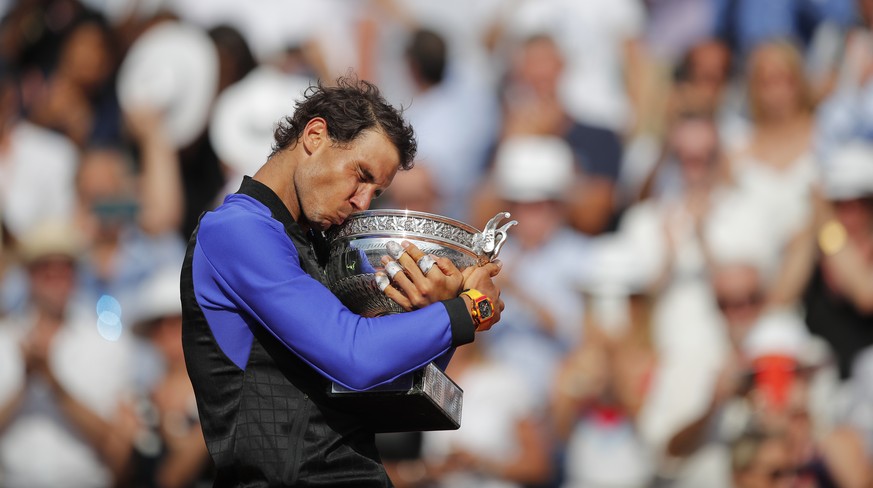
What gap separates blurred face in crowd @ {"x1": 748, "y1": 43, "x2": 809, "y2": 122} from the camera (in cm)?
761

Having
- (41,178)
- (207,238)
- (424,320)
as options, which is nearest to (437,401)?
(424,320)

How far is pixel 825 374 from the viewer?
6.94 m

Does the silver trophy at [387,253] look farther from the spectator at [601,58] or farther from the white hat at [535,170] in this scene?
the spectator at [601,58]

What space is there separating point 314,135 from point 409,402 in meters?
0.71

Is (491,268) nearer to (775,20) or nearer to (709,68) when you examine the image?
(709,68)

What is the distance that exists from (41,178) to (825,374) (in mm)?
5232

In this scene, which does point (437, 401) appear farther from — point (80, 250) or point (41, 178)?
point (41, 178)

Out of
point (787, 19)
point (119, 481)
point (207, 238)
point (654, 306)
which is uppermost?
point (787, 19)

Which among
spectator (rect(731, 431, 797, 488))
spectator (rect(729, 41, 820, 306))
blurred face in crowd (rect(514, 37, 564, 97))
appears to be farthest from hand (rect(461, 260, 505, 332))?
blurred face in crowd (rect(514, 37, 564, 97))

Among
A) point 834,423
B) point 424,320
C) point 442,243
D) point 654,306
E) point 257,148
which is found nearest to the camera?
point 424,320

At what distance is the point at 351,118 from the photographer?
317 centimetres

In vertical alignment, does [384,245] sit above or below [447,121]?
below

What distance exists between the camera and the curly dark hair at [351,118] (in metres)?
3.17

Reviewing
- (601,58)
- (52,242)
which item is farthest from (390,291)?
(52,242)
